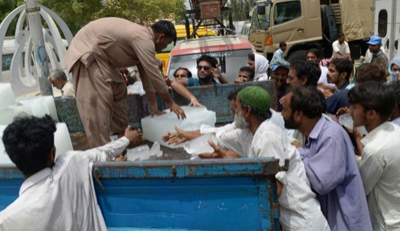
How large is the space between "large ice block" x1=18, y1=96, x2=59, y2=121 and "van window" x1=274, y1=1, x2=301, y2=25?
841 centimetres

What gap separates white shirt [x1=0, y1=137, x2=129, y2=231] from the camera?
148 centimetres

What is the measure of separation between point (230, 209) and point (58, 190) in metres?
0.73

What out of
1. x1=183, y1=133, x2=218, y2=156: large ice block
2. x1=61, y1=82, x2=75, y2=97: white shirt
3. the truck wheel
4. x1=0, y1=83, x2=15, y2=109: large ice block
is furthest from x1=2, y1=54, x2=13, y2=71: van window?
x1=183, y1=133, x2=218, y2=156: large ice block

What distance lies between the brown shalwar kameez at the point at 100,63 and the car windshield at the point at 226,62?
2231 millimetres

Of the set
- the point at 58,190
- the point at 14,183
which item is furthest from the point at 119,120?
the point at 58,190

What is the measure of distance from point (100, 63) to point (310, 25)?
8.79 meters

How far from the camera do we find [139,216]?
1.81 meters

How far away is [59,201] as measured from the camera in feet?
5.22


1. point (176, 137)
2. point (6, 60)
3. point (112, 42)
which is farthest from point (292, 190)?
point (6, 60)

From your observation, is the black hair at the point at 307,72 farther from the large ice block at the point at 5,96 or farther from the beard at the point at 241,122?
the large ice block at the point at 5,96

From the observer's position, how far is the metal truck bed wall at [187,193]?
5.31 ft

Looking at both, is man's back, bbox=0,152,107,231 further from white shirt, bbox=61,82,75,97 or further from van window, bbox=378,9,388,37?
van window, bbox=378,9,388,37

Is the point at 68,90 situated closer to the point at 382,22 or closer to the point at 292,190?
the point at 292,190

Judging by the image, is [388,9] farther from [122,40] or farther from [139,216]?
[139,216]
